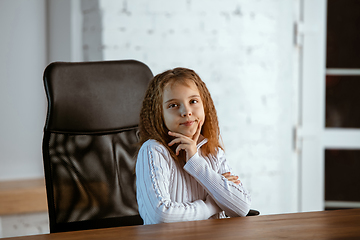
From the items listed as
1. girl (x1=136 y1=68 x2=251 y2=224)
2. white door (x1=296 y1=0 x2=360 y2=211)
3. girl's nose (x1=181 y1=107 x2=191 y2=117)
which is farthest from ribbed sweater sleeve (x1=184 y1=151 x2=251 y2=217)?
white door (x1=296 y1=0 x2=360 y2=211)

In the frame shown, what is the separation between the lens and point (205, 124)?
4.09ft

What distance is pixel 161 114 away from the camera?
3.83 ft

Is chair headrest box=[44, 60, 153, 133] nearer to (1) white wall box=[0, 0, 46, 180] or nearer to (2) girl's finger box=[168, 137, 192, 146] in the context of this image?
(2) girl's finger box=[168, 137, 192, 146]

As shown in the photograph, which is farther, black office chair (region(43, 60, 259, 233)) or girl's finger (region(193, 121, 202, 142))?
black office chair (region(43, 60, 259, 233))

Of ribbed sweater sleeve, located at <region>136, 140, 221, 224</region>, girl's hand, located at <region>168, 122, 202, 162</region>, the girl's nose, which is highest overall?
the girl's nose

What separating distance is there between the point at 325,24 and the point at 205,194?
6.23 feet

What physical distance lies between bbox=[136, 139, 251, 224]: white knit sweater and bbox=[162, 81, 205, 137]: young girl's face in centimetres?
8

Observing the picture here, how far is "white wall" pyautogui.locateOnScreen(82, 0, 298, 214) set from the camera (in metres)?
2.20

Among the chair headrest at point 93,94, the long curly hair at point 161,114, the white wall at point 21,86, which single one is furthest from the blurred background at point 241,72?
the long curly hair at point 161,114

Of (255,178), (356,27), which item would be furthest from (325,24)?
(255,178)

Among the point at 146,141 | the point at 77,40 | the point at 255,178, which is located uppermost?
the point at 77,40

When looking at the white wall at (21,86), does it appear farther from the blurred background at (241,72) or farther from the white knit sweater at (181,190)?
the white knit sweater at (181,190)

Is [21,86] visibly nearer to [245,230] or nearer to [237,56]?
[237,56]

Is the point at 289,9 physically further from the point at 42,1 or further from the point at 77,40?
the point at 42,1
